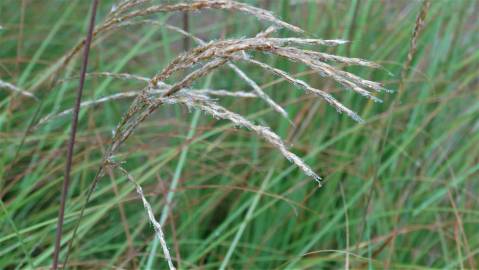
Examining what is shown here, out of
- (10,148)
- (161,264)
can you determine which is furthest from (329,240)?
(10,148)

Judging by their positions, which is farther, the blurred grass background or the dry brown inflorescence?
the blurred grass background

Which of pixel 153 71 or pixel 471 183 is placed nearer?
pixel 471 183

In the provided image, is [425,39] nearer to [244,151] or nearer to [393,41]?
[393,41]

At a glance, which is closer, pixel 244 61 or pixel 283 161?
pixel 244 61

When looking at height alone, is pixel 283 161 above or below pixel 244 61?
below

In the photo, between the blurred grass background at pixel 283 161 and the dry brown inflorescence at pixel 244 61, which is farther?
the blurred grass background at pixel 283 161

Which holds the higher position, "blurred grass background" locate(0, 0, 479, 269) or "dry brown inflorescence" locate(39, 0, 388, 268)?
"dry brown inflorescence" locate(39, 0, 388, 268)

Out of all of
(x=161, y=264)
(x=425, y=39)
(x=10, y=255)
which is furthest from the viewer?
(x=425, y=39)

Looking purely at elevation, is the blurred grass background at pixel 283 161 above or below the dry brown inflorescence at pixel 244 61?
below
